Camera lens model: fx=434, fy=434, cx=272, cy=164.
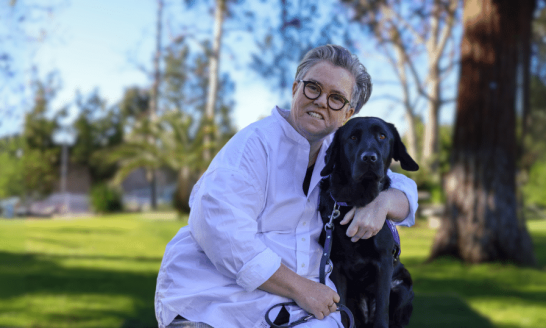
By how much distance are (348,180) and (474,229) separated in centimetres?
455

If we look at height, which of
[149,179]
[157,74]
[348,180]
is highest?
[157,74]

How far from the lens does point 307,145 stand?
Result: 1.63 m

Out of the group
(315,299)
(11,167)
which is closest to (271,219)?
(315,299)

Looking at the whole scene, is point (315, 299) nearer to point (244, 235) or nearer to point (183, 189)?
point (244, 235)

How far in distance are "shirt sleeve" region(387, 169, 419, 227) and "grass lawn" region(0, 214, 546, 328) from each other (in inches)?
83.9

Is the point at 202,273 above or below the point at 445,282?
above

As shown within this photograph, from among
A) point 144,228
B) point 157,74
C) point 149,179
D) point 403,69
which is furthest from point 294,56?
point 149,179

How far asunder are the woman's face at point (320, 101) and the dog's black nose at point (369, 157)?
0.18 meters

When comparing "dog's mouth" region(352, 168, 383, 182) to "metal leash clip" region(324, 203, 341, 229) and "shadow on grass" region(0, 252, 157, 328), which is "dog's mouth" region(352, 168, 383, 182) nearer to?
"metal leash clip" region(324, 203, 341, 229)

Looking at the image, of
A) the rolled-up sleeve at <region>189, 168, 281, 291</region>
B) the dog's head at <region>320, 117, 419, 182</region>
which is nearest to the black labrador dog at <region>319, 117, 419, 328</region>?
the dog's head at <region>320, 117, 419, 182</region>

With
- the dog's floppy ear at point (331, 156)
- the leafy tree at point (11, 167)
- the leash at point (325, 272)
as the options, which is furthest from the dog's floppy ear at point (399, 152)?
the leafy tree at point (11, 167)

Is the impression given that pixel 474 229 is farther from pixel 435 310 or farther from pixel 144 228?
pixel 144 228

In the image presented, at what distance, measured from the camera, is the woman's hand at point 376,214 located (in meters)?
1.66

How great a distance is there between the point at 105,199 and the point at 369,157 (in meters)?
12.2
